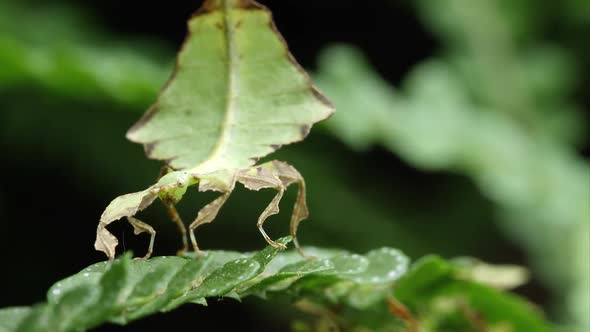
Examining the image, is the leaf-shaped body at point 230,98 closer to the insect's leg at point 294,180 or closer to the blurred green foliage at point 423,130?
the insect's leg at point 294,180

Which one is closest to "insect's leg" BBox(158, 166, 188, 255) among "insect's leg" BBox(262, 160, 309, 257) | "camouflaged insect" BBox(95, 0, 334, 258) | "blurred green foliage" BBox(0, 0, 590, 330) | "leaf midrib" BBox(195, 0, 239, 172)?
"camouflaged insect" BBox(95, 0, 334, 258)

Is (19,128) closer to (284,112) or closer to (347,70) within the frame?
(347,70)

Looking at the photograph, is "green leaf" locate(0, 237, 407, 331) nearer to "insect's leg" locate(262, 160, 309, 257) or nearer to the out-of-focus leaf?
"insect's leg" locate(262, 160, 309, 257)

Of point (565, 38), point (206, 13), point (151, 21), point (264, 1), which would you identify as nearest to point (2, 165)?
point (151, 21)

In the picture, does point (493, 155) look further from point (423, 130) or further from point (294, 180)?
point (294, 180)

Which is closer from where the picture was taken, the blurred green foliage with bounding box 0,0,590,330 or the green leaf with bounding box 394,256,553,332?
the green leaf with bounding box 394,256,553,332

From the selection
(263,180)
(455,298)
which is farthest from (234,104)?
(455,298)
